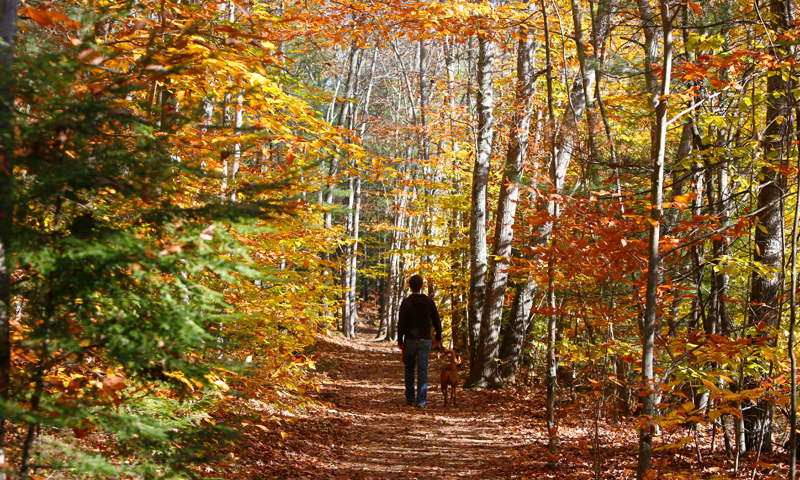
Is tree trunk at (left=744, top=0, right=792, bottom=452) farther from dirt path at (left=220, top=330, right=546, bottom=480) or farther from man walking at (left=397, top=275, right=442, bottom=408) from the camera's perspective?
man walking at (left=397, top=275, right=442, bottom=408)

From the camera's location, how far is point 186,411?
11.4 feet

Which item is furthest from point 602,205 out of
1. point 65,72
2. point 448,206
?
point 448,206

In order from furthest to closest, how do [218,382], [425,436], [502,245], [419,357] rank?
[502,245], [419,357], [425,436], [218,382]

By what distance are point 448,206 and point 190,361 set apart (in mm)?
10875

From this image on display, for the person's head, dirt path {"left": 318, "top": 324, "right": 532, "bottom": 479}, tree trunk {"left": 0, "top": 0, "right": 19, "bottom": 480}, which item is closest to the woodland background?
tree trunk {"left": 0, "top": 0, "right": 19, "bottom": 480}

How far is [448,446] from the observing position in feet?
20.0

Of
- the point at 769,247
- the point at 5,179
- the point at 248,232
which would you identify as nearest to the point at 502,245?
the point at 769,247

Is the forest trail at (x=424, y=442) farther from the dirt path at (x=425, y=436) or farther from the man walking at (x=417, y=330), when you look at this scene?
the man walking at (x=417, y=330)

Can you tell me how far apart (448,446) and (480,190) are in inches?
208

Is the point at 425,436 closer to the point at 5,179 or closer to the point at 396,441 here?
the point at 396,441

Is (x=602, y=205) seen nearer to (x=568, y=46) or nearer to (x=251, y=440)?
(x=251, y=440)

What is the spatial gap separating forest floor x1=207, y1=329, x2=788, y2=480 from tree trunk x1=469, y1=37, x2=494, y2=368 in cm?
171

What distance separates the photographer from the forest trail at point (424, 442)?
5062mm

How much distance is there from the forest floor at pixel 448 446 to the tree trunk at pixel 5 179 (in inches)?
80.9
